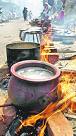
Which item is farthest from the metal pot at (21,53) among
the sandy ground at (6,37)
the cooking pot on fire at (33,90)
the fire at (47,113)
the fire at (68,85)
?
the sandy ground at (6,37)

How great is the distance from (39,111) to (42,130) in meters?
0.35

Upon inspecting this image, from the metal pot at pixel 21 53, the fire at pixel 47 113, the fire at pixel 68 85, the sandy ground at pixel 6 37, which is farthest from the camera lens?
the sandy ground at pixel 6 37

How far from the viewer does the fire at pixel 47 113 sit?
4.21 meters

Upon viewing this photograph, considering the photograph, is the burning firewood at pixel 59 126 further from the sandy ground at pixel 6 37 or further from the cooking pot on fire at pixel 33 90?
the sandy ground at pixel 6 37

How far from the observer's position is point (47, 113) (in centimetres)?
435

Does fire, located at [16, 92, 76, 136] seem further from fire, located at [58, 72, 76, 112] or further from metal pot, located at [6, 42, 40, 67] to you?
metal pot, located at [6, 42, 40, 67]

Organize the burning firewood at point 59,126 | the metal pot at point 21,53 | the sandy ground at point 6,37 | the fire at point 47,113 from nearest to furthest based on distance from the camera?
the burning firewood at point 59,126, the fire at point 47,113, the metal pot at point 21,53, the sandy ground at point 6,37

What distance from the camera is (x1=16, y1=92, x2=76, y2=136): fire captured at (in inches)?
166

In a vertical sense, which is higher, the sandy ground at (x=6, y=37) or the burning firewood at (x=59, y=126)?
the burning firewood at (x=59, y=126)

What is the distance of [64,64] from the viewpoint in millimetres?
6824

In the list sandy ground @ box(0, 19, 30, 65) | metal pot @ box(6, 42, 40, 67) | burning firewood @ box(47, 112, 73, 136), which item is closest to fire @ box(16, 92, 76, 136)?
burning firewood @ box(47, 112, 73, 136)

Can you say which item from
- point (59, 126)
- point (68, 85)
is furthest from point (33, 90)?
point (68, 85)

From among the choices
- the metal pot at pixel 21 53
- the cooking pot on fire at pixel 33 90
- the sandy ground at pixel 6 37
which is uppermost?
the metal pot at pixel 21 53

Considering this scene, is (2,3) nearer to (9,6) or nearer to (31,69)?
(9,6)
